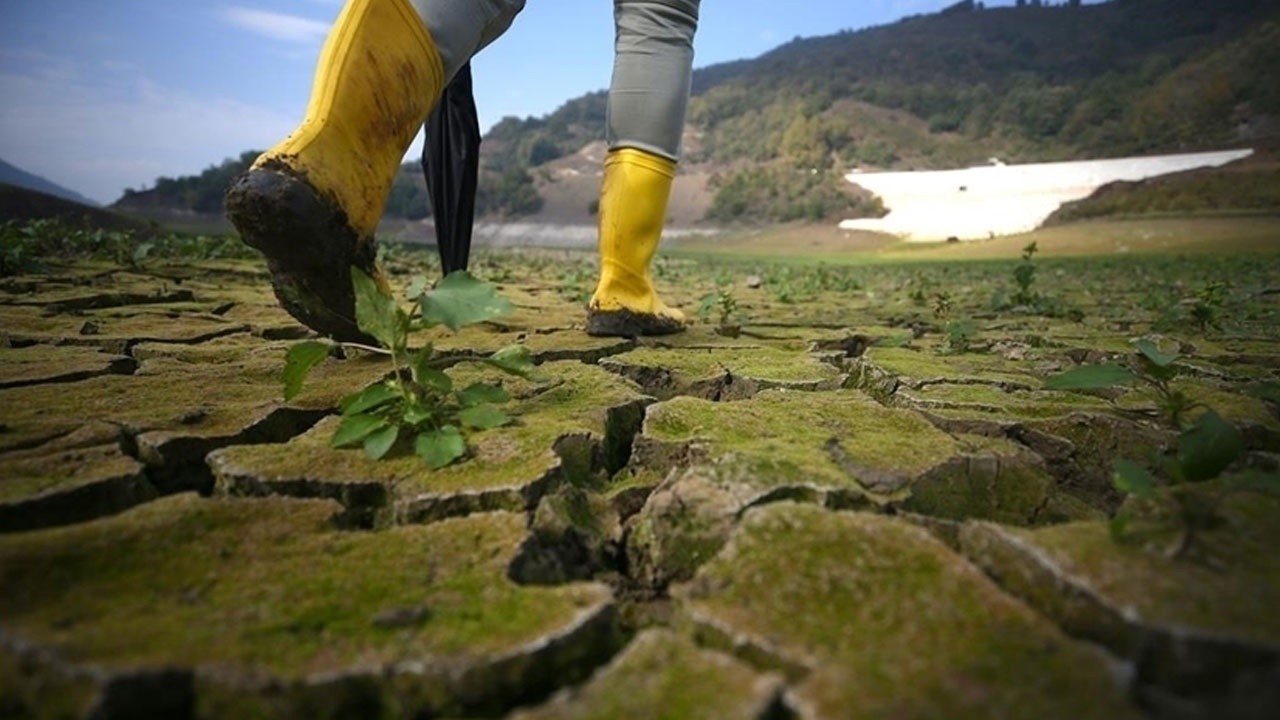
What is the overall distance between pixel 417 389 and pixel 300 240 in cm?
39

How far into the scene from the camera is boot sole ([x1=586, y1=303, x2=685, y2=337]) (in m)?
2.17

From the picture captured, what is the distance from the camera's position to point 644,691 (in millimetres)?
589

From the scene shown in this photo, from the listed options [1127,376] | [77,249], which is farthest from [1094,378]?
[77,249]

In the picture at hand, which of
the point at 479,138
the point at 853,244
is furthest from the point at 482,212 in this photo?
the point at 479,138

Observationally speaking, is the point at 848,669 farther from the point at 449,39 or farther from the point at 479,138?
the point at 479,138

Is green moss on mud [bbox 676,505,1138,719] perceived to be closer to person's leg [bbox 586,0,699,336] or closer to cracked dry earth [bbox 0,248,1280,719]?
cracked dry earth [bbox 0,248,1280,719]

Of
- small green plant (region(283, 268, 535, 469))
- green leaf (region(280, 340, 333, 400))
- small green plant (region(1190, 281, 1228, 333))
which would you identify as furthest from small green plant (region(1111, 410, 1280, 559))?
small green plant (region(1190, 281, 1228, 333))

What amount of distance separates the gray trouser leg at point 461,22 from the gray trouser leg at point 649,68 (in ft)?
1.18

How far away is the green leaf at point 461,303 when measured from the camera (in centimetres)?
105

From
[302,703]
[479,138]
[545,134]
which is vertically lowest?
[302,703]

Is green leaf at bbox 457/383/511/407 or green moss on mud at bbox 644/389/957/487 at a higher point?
green leaf at bbox 457/383/511/407

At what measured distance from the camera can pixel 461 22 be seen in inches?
65.0

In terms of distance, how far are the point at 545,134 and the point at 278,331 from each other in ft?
183

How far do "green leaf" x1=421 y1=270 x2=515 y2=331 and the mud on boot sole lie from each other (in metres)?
0.38
